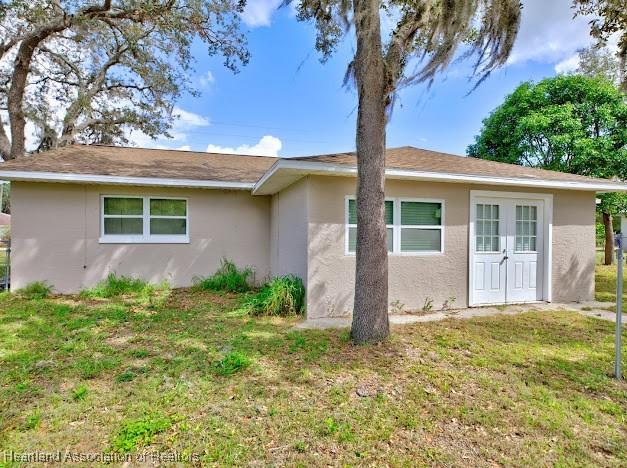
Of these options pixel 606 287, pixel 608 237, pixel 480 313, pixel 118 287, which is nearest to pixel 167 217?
pixel 118 287

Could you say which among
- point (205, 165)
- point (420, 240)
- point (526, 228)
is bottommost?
point (420, 240)

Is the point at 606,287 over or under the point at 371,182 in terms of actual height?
under

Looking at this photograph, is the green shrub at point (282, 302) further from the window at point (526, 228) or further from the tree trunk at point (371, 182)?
the window at point (526, 228)

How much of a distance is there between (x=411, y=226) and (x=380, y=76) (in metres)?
3.12

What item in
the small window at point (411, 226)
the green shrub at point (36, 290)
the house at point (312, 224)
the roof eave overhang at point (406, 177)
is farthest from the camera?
the green shrub at point (36, 290)

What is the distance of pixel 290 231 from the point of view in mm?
7004

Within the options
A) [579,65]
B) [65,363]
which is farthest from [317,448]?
[579,65]

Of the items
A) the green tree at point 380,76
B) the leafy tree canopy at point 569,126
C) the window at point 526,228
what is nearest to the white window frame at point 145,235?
the green tree at point 380,76

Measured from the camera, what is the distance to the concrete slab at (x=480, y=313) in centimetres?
557

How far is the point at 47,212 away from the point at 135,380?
20.8 ft

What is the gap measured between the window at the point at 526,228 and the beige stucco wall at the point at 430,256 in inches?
16.9

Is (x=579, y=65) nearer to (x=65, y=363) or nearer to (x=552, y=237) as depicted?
(x=552, y=237)

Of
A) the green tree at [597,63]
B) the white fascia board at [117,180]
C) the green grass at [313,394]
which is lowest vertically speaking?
the green grass at [313,394]

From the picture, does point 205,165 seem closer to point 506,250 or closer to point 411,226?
point 411,226
